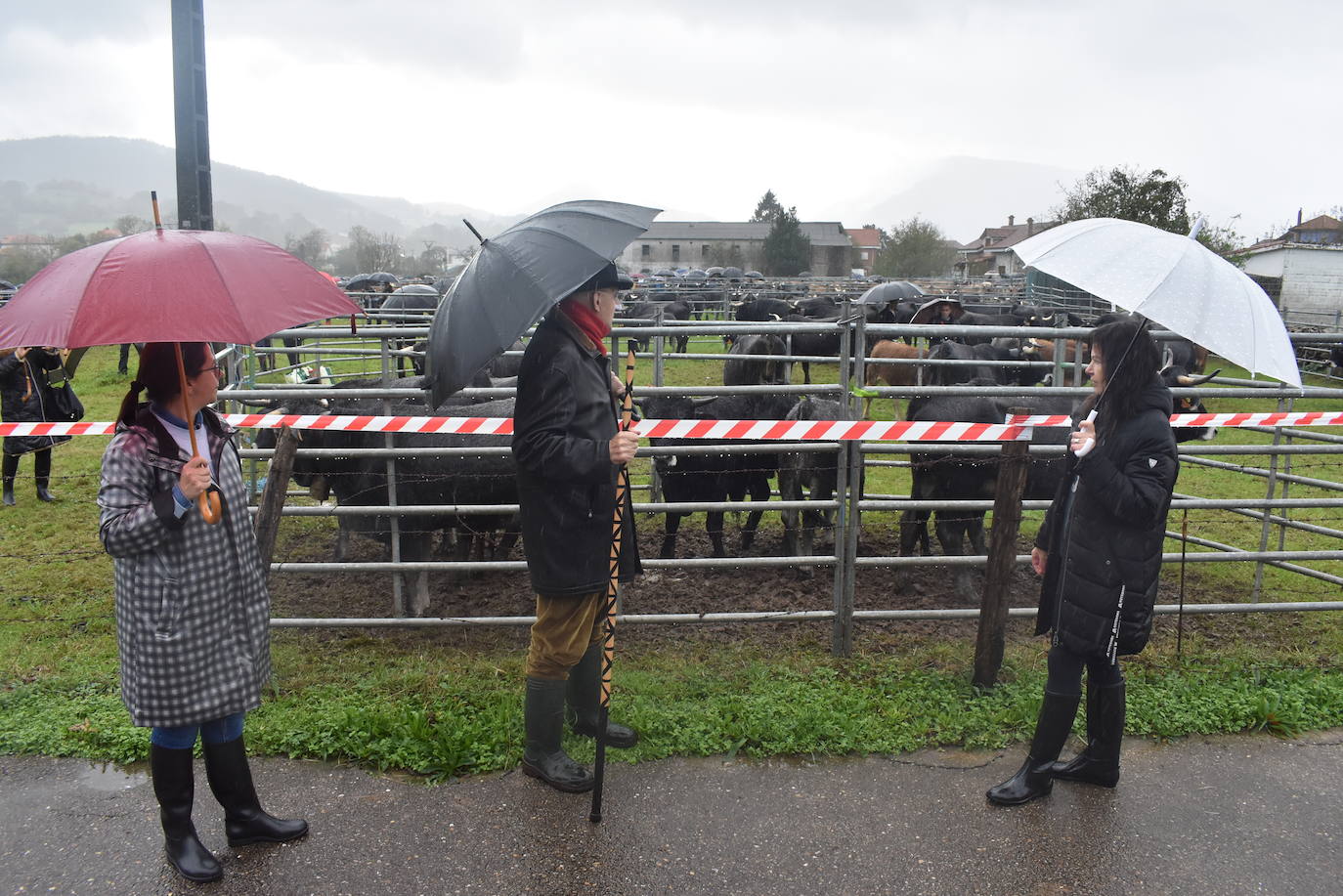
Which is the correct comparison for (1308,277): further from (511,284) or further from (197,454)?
(197,454)

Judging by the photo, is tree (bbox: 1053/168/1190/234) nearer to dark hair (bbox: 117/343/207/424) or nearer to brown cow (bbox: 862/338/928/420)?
brown cow (bbox: 862/338/928/420)

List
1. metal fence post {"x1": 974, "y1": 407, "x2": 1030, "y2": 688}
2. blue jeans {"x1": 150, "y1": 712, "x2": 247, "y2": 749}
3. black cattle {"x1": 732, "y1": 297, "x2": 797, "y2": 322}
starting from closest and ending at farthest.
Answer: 1. blue jeans {"x1": 150, "y1": 712, "x2": 247, "y2": 749}
2. metal fence post {"x1": 974, "y1": 407, "x2": 1030, "y2": 688}
3. black cattle {"x1": 732, "y1": 297, "x2": 797, "y2": 322}

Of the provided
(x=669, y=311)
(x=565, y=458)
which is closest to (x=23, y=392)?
(x=565, y=458)

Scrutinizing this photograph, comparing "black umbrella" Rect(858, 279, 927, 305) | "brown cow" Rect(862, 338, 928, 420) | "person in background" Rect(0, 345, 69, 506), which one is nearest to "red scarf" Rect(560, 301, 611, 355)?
"person in background" Rect(0, 345, 69, 506)

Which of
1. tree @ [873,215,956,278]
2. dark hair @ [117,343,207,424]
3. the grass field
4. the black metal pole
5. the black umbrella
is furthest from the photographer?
tree @ [873,215,956,278]

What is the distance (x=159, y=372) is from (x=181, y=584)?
2.30 ft

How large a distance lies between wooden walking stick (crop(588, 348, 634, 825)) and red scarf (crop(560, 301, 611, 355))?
163 mm

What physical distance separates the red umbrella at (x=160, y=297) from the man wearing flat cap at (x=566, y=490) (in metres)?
0.89

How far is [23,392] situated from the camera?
28.4 ft

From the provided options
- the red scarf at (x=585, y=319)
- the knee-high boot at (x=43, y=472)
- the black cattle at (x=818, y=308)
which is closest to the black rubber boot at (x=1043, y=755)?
the red scarf at (x=585, y=319)

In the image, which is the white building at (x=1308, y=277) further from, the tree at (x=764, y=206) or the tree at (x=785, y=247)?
the tree at (x=764, y=206)

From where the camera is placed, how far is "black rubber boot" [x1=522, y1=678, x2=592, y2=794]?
3.80m

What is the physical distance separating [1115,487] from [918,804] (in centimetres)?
149

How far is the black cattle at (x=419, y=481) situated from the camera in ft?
19.1
